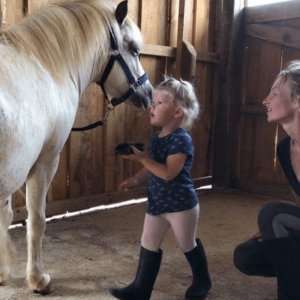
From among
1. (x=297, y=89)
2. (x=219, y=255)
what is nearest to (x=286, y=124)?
(x=297, y=89)

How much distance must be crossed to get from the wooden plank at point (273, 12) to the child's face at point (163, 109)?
2.50m

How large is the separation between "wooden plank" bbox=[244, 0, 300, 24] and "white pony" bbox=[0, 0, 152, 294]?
6.86ft

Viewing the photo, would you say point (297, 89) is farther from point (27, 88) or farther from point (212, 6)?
point (212, 6)

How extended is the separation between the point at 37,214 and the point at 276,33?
2947 millimetres

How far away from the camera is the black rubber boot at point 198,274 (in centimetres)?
183

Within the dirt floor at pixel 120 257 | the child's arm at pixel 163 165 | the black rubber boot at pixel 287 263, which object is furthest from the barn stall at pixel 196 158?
the child's arm at pixel 163 165

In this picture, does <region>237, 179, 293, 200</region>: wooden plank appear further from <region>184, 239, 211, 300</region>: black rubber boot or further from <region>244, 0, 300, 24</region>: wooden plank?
<region>184, 239, 211, 300</region>: black rubber boot

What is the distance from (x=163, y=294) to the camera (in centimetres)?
195

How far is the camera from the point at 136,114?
11.9 feet

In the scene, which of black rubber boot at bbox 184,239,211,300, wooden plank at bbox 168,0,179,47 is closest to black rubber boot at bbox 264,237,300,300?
black rubber boot at bbox 184,239,211,300

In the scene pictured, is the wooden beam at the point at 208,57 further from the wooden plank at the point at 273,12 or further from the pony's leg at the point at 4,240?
the pony's leg at the point at 4,240

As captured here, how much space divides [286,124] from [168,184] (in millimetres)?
529

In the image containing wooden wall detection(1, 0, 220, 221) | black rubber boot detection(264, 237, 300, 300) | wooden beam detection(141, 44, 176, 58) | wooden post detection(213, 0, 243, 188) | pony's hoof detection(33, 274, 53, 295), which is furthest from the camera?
wooden post detection(213, 0, 243, 188)

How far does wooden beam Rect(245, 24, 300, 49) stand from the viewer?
12.2ft
